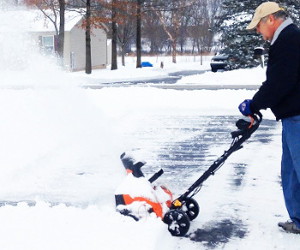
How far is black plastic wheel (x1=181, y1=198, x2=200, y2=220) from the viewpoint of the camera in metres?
4.58

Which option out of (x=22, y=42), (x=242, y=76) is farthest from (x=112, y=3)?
(x=242, y=76)

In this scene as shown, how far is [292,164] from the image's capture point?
429cm

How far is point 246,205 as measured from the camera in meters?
5.13

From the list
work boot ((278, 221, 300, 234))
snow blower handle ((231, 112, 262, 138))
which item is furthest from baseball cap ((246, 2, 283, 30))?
work boot ((278, 221, 300, 234))

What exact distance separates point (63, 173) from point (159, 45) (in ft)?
198

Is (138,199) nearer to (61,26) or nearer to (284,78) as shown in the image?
(284,78)

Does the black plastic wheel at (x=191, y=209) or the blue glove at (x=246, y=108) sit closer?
the blue glove at (x=246, y=108)

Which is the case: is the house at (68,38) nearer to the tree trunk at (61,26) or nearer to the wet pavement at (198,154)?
the tree trunk at (61,26)

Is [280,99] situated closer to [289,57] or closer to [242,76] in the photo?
[289,57]

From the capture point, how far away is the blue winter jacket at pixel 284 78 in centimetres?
386

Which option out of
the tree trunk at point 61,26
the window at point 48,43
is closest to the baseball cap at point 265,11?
the tree trunk at point 61,26

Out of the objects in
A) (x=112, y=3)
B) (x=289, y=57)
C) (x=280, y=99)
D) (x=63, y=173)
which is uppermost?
(x=112, y=3)

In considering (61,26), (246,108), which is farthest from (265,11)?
(61,26)

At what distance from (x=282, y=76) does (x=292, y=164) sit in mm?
821
